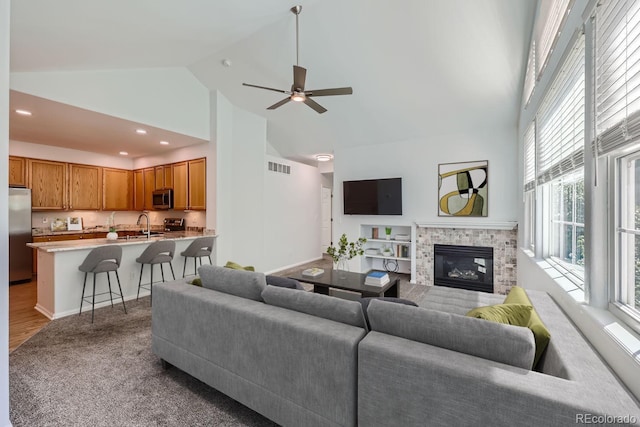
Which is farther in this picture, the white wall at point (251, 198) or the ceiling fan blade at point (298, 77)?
the white wall at point (251, 198)

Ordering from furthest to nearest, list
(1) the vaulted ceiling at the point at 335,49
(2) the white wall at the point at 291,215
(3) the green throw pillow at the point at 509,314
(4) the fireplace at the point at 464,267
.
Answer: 1. (2) the white wall at the point at 291,215
2. (4) the fireplace at the point at 464,267
3. (1) the vaulted ceiling at the point at 335,49
4. (3) the green throw pillow at the point at 509,314

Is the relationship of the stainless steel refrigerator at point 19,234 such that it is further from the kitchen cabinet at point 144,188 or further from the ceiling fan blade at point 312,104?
the ceiling fan blade at point 312,104

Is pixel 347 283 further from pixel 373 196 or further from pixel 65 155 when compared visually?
pixel 65 155

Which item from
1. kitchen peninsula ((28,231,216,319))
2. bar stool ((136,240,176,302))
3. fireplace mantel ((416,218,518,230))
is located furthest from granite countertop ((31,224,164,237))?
fireplace mantel ((416,218,518,230))

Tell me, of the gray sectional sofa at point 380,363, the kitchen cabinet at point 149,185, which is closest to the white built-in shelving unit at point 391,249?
the gray sectional sofa at point 380,363

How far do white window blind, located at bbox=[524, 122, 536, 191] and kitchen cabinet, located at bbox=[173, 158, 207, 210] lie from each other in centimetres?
472

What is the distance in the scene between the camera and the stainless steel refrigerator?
4.66 meters

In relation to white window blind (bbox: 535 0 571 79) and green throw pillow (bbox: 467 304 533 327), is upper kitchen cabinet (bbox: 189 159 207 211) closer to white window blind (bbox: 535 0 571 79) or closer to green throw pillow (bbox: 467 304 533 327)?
green throw pillow (bbox: 467 304 533 327)

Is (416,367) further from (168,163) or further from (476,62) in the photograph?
(168,163)

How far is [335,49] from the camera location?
149 inches

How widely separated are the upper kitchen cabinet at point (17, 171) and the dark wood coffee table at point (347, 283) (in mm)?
5302

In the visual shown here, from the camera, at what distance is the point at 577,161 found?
1705mm

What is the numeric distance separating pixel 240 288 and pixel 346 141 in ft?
14.3

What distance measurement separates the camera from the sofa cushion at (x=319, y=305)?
1.57 metres
